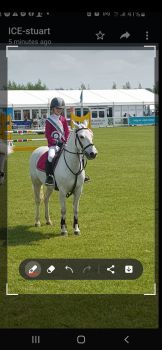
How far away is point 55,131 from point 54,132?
33mm

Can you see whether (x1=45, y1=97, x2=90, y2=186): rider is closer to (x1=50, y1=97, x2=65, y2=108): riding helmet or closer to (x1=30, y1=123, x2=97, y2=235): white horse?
(x1=50, y1=97, x2=65, y2=108): riding helmet

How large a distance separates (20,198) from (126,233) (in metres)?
5.13

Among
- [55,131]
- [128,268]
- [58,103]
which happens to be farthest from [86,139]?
[128,268]

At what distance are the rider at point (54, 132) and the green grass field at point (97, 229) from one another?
1010mm

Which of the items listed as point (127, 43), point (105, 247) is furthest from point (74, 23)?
point (105, 247)

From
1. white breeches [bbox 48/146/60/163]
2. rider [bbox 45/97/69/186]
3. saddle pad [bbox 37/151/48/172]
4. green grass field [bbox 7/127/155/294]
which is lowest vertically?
green grass field [bbox 7/127/155/294]

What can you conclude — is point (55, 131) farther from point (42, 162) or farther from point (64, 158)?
point (42, 162)

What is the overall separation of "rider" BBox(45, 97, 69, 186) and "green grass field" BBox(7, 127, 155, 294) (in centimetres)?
104

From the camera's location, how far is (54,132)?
26.9ft

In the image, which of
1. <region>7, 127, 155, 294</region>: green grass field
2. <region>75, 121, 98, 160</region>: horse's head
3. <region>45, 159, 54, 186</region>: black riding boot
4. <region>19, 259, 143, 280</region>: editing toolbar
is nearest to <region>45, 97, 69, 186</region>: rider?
<region>45, 159, 54, 186</region>: black riding boot

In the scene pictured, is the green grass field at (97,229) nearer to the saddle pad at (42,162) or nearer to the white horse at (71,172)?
the white horse at (71,172)

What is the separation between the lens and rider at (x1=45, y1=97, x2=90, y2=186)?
7.65 metres
